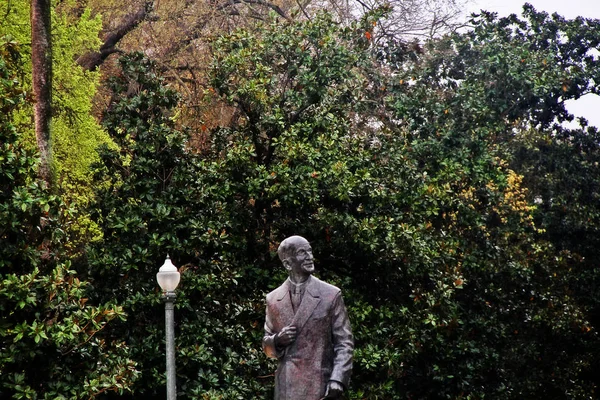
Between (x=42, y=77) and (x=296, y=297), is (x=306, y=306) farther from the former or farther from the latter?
(x=42, y=77)

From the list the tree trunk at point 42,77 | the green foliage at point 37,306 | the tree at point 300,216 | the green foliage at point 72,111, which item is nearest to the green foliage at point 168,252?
the tree at point 300,216

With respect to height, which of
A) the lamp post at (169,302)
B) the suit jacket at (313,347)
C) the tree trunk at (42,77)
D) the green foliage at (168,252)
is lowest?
the suit jacket at (313,347)

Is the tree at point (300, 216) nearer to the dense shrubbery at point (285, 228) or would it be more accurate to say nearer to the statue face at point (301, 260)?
the dense shrubbery at point (285, 228)

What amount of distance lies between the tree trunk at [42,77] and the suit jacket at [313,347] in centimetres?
741

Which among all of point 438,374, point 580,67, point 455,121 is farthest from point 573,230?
point 438,374

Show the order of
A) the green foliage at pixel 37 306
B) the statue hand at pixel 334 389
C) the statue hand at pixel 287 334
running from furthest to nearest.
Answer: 1. the green foliage at pixel 37 306
2. the statue hand at pixel 287 334
3. the statue hand at pixel 334 389

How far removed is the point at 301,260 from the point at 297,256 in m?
0.04

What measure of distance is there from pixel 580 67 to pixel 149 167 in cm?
1269

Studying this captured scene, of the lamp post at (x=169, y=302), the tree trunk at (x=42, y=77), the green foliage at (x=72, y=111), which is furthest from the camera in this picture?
the green foliage at (x=72, y=111)

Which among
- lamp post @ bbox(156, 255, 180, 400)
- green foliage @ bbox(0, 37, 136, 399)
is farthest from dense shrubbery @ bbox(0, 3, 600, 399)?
lamp post @ bbox(156, 255, 180, 400)

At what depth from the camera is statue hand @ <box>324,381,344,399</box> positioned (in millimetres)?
7978

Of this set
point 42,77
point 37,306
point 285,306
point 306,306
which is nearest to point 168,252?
→ point 37,306

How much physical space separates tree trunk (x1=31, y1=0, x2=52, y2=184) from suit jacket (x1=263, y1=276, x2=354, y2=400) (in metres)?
7.41

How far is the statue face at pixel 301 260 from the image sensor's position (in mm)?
8258
